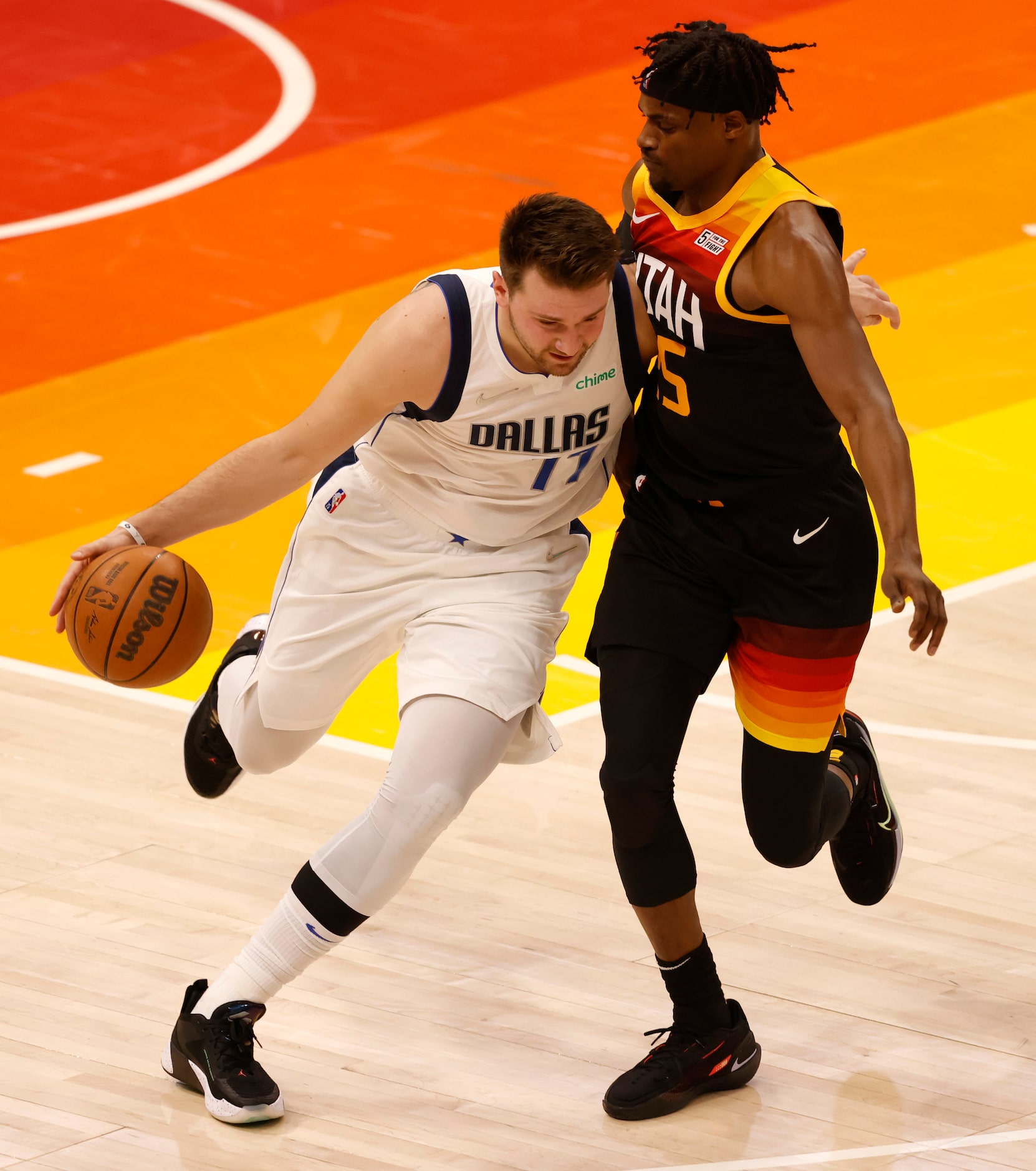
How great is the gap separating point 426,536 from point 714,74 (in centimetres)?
123

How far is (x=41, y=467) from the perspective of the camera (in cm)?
850

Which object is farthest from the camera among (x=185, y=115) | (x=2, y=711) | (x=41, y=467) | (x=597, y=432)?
(x=185, y=115)

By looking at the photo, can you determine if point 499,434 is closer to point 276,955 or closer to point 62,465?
point 276,955

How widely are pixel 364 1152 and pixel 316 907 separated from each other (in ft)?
1.70

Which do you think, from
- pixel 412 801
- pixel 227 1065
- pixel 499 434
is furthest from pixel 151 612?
pixel 227 1065

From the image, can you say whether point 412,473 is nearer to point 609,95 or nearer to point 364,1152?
point 364,1152

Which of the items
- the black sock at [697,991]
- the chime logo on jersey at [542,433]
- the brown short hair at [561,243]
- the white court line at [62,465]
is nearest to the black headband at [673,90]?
the brown short hair at [561,243]

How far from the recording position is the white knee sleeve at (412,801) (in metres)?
4.48

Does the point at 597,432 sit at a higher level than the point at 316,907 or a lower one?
higher

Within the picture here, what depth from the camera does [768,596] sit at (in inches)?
184

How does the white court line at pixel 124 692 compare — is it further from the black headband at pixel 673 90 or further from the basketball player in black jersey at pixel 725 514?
the black headband at pixel 673 90

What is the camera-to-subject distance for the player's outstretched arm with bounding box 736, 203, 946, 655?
13.9ft

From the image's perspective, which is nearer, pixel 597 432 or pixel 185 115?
pixel 597 432

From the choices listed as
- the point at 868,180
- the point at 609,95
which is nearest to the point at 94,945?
the point at 868,180
